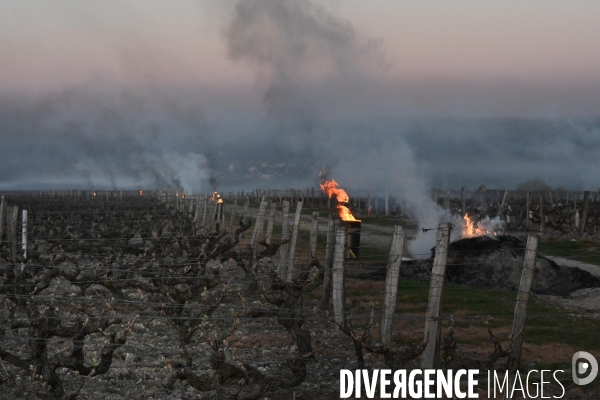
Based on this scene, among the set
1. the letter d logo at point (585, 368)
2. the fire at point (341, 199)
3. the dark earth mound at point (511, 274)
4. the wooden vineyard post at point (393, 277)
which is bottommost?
the letter d logo at point (585, 368)

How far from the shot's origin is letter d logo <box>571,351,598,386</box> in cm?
1041

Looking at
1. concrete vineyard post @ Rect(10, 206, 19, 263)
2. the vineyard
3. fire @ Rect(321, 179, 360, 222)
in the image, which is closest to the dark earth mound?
the vineyard

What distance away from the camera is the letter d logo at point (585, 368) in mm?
10406

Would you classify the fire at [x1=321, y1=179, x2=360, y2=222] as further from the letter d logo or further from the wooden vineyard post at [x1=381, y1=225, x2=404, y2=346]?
the wooden vineyard post at [x1=381, y1=225, x2=404, y2=346]

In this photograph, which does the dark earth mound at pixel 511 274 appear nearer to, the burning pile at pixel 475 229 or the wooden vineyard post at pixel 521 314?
the burning pile at pixel 475 229

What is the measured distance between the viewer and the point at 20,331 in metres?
15.6

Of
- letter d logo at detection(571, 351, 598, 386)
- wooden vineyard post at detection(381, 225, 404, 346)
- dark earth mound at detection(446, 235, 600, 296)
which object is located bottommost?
letter d logo at detection(571, 351, 598, 386)

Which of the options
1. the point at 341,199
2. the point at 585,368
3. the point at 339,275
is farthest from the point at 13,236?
the point at 585,368

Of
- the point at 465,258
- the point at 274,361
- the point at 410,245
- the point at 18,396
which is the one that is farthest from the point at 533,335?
the point at 410,245

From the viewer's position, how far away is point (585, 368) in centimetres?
1105

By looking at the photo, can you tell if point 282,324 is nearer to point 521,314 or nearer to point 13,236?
point 521,314

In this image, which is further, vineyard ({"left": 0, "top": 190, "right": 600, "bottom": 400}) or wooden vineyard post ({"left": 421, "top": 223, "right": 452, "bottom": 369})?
vineyard ({"left": 0, "top": 190, "right": 600, "bottom": 400})

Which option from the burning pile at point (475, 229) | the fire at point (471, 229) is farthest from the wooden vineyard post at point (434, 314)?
the fire at point (471, 229)

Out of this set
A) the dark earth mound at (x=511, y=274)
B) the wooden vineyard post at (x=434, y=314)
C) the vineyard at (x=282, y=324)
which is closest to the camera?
the wooden vineyard post at (x=434, y=314)
